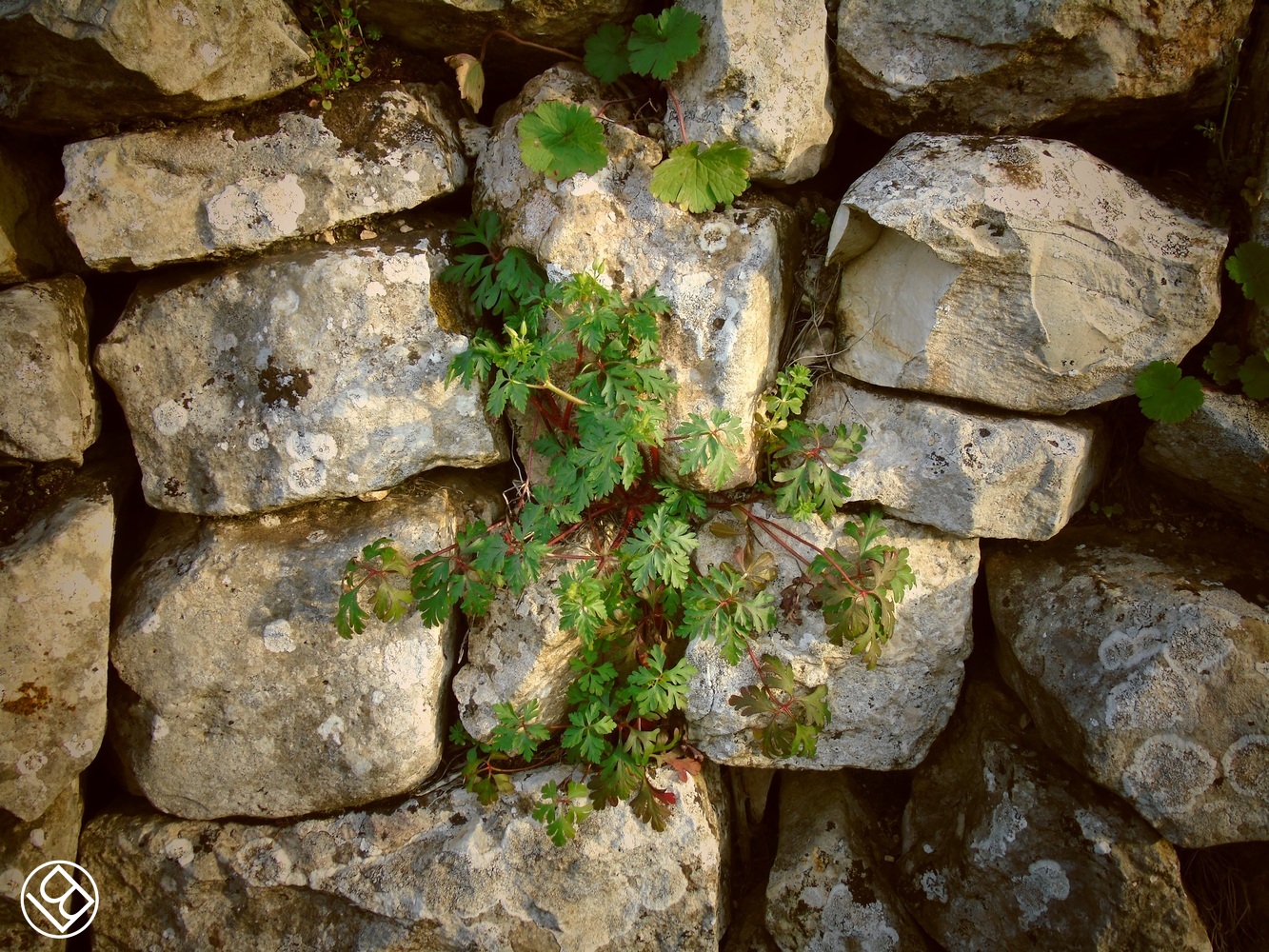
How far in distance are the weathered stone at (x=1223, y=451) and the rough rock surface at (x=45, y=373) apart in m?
4.49

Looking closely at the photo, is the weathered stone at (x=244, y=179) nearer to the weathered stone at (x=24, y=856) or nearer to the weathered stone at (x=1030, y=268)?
the weathered stone at (x=1030, y=268)

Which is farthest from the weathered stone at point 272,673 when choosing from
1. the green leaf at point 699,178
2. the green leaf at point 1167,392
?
the green leaf at point 1167,392

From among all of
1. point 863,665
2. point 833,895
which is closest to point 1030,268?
point 863,665

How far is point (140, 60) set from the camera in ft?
9.50

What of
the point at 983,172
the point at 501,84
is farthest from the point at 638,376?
the point at 501,84

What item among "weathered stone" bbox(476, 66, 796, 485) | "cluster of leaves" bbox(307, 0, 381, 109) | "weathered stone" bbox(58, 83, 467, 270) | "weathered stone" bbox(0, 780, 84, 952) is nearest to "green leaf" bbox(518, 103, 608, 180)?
"weathered stone" bbox(476, 66, 796, 485)

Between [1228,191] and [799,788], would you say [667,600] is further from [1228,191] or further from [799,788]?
[1228,191]

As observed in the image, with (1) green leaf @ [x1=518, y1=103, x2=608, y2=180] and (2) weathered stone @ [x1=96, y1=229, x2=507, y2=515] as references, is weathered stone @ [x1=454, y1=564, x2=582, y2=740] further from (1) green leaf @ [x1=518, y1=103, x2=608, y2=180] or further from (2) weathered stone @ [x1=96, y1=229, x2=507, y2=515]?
(1) green leaf @ [x1=518, y1=103, x2=608, y2=180]

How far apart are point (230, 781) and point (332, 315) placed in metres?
2.12

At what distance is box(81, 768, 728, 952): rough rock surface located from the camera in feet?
11.0

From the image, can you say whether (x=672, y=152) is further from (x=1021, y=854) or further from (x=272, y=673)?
(x=1021, y=854)

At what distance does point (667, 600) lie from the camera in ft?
11.0

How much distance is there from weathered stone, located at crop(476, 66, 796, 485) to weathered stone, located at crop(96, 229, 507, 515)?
0.57m

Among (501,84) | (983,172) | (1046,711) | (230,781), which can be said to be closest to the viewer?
(983,172)
